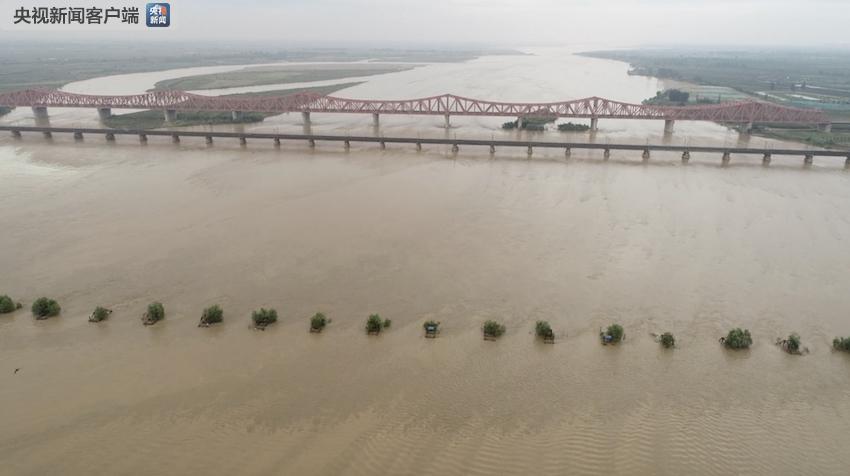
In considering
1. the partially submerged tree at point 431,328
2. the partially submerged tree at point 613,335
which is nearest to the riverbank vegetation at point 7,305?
the partially submerged tree at point 431,328

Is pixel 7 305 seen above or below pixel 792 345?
below

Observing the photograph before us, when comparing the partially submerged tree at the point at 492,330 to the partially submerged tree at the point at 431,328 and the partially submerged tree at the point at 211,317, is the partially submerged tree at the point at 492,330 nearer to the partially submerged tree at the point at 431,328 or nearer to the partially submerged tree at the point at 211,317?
the partially submerged tree at the point at 431,328

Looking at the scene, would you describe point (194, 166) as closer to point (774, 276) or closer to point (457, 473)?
point (457, 473)

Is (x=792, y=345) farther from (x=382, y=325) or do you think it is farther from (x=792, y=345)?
(x=382, y=325)

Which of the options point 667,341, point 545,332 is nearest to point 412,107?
point 545,332

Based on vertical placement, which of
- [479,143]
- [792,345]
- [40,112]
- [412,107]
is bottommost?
[792,345]
